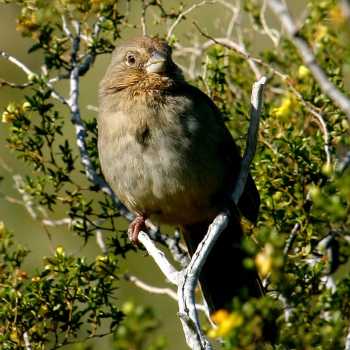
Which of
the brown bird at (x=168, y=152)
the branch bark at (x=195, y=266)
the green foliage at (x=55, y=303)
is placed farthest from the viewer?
the brown bird at (x=168, y=152)

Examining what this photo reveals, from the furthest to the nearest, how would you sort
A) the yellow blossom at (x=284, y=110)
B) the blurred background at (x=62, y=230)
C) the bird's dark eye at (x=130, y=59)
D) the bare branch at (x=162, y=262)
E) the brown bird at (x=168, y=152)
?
the blurred background at (x=62, y=230) < the bird's dark eye at (x=130, y=59) < the brown bird at (x=168, y=152) < the yellow blossom at (x=284, y=110) < the bare branch at (x=162, y=262)

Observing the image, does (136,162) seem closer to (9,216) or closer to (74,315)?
(74,315)

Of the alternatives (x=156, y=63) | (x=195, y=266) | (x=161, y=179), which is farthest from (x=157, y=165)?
(x=195, y=266)

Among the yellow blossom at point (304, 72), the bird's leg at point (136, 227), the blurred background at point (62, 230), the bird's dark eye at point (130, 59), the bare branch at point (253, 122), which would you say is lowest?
the bare branch at point (253, 122)

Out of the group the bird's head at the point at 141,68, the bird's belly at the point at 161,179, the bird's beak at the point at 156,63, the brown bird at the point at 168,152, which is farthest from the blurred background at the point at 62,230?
the bird's belly at the point at 161,179

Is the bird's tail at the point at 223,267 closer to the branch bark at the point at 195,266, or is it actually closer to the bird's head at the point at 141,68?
the branch bark at the point at 195,266

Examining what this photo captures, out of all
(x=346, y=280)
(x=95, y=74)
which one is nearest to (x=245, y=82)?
(x=346, y=280)
